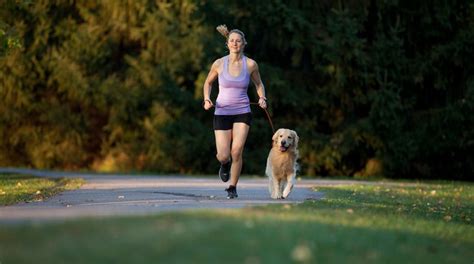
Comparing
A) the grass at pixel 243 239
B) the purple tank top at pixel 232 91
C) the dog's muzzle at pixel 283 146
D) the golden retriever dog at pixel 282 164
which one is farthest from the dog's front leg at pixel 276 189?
the grass at pixel 243 239

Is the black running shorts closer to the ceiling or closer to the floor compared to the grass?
closer to the ceiling

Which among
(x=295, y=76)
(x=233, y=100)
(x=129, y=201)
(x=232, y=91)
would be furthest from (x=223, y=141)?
(x=295, y=76)

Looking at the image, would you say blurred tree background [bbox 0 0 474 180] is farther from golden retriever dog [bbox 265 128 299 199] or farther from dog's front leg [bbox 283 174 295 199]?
dog's front leg [bbox 283 174 295 199]

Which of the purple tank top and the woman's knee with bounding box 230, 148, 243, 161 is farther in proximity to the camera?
the woman's knee with bounding box 230, 148, 243, 161

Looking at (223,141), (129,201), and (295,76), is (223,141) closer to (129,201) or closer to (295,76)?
(129,201)

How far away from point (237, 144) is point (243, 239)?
23.9ft

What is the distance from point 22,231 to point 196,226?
1.46m

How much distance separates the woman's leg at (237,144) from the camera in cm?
1620

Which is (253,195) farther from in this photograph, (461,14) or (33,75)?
(33,75)

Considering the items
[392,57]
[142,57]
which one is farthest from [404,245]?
[142,57]

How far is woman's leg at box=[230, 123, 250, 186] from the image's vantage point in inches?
638

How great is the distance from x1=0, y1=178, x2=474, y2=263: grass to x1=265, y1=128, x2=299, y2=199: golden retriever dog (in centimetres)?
381

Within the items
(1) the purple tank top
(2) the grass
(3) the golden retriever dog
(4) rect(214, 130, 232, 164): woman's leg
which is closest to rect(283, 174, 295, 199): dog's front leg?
(3) the golden retriever dog

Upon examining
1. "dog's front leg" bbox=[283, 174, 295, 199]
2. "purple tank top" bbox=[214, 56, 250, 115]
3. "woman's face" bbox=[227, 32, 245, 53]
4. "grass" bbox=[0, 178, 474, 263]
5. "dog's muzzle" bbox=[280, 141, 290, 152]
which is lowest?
"grass" bbox=[0, 178, 474, 263]
